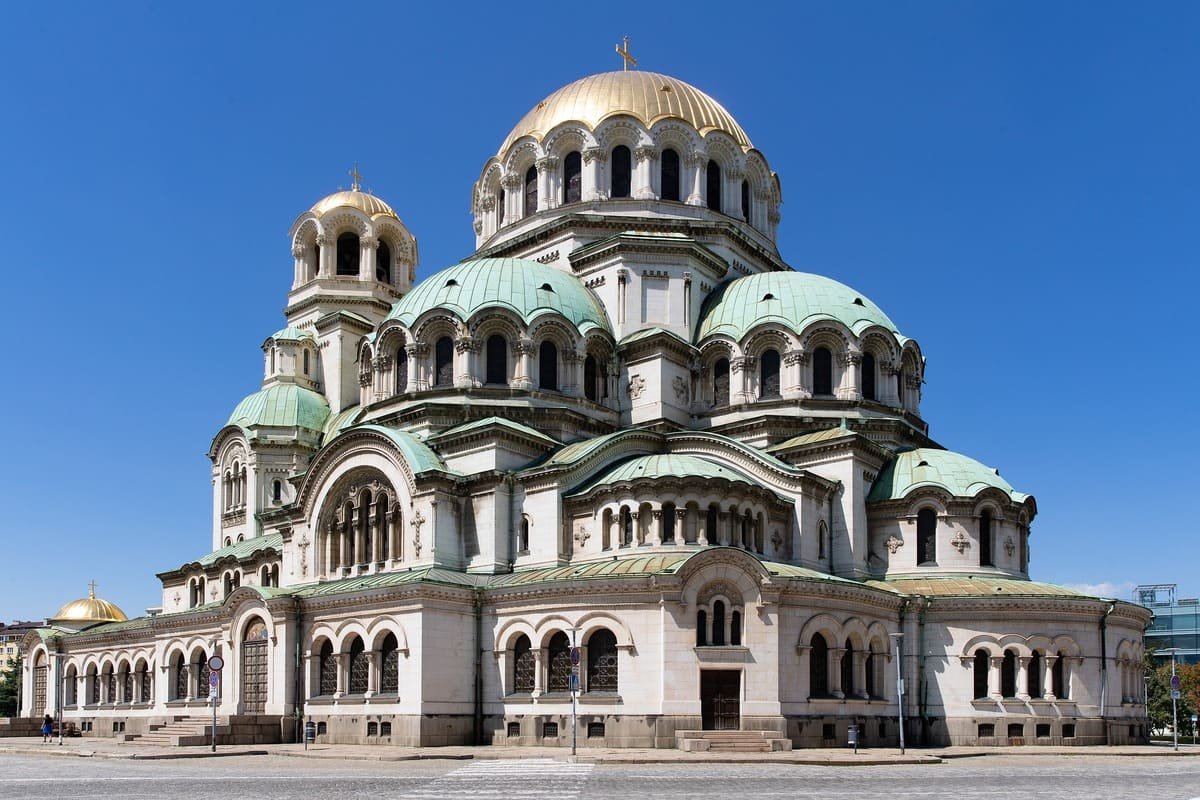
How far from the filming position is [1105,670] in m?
45.6

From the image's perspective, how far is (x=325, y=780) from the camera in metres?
27.0

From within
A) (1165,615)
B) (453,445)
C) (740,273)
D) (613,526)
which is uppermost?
(740,273)

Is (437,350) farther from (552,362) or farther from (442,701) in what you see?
(442,701)

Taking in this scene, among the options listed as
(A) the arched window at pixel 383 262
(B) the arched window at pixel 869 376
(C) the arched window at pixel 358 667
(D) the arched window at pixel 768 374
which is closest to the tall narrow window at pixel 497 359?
(D) the arched window at pixel 768 374

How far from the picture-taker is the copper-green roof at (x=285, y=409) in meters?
59.8

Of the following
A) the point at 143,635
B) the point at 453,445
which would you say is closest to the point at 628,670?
the point at 453,445

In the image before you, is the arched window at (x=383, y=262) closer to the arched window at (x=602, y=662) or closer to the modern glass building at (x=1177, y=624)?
the arched window at (x=602, y=662)

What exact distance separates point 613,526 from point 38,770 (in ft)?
62.6

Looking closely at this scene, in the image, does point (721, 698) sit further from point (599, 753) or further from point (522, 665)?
point (522, 665)

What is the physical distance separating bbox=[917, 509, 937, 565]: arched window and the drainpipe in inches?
244

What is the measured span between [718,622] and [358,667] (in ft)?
40.4

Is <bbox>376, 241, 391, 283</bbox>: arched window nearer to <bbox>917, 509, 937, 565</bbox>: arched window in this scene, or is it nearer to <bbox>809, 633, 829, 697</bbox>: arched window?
<bbox>917, 509, 937, 565</bbox>: arched window

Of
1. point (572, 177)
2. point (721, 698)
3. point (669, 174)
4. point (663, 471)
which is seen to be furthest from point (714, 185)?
point (721, 698)

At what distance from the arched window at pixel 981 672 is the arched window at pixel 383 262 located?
34.9 m
